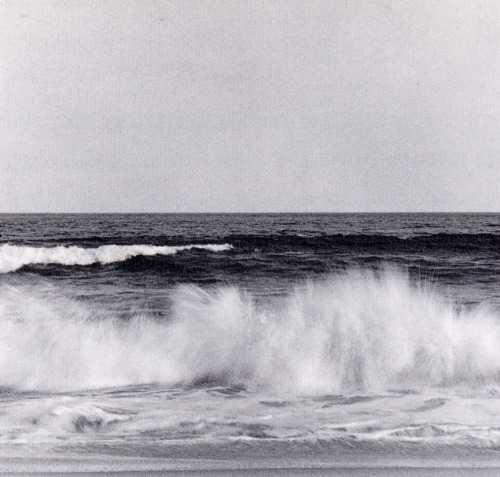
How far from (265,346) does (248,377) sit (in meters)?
0.36

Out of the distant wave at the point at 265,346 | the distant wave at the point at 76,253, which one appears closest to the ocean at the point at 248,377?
the distant wave at the point at 265,346

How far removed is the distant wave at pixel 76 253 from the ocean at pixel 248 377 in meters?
2.33

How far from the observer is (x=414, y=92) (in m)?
4.90

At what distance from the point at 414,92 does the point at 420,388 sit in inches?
119

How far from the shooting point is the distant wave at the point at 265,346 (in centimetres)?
353

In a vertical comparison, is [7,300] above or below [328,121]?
below

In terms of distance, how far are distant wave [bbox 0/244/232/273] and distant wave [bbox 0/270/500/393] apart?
4.63m

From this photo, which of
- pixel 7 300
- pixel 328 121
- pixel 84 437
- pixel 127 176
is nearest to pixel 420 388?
pixel 84 437

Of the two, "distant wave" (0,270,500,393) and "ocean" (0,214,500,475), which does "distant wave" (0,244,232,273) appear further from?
"distant wave" (0,270,500,393)

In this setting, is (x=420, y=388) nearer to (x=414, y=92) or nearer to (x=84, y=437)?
(x=84, y=437)

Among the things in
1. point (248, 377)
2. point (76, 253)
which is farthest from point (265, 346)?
point (76, 253)

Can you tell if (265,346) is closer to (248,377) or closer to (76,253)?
(248,377)

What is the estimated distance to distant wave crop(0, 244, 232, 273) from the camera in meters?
9.07

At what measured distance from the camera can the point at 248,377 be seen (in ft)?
11.6
